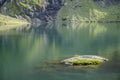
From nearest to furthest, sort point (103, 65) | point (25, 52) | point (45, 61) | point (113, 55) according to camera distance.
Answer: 1. point (103, 65)
2. point (45, 61)
3. point (113, 55)
4. point (25, 52)

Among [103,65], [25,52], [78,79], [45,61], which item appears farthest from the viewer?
[25,52]

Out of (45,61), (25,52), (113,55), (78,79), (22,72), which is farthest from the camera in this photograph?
(25,52)

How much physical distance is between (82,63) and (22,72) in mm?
17926

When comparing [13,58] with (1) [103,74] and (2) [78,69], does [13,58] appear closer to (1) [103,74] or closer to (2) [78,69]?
(2) [78,69]

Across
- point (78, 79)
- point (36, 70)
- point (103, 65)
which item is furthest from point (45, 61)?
point (78, 79)

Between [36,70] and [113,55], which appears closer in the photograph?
A: [36,70]

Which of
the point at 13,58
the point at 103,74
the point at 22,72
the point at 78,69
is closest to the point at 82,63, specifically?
the point at 78,69

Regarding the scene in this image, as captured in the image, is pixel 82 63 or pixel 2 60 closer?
pixel 82 63

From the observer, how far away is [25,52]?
372 feet

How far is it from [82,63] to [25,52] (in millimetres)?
37095

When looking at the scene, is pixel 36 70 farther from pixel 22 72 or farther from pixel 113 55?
pixel 113 55

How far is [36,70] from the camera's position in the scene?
253ft

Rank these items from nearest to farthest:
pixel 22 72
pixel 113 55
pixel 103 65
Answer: pixel 22 72, pixel 103 65, pixel 113 55

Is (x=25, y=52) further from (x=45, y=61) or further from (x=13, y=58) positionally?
(x=45, y=61)
